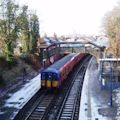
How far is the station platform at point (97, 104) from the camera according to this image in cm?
2414

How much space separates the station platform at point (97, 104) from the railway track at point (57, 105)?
61cm

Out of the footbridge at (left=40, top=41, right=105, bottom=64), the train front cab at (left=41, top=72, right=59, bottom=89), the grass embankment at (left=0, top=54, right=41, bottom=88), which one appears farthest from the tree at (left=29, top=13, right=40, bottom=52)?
the train front cab at (left=41, top=72, right=59, bottom=89)

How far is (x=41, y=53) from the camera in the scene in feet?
187

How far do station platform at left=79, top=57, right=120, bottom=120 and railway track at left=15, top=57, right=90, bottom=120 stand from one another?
0.61m

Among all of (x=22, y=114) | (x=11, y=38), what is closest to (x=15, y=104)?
(x=22, y=114)

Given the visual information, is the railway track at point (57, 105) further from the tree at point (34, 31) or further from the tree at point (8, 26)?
the tree at point (34, 31)

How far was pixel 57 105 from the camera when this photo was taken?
2789 cm

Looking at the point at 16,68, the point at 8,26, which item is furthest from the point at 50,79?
the point at 8,26

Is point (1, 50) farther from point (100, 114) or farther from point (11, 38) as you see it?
point (100, 114)

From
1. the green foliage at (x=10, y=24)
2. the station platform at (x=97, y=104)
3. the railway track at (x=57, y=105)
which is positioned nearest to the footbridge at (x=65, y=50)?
the green foliage at (x=10, y=24)

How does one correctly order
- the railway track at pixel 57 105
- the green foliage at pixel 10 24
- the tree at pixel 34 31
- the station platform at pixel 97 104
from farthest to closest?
1. the tree at pixel 34 31
2. the green foliage at pixel 10 24
3. the railway track at pixel 57 105
4. the station platform at pixel 97 104

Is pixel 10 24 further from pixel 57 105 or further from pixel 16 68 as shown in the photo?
pixel 57 105

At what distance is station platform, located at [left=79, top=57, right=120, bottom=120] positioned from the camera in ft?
79.2

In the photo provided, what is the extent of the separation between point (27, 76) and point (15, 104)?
1561 centimetres
